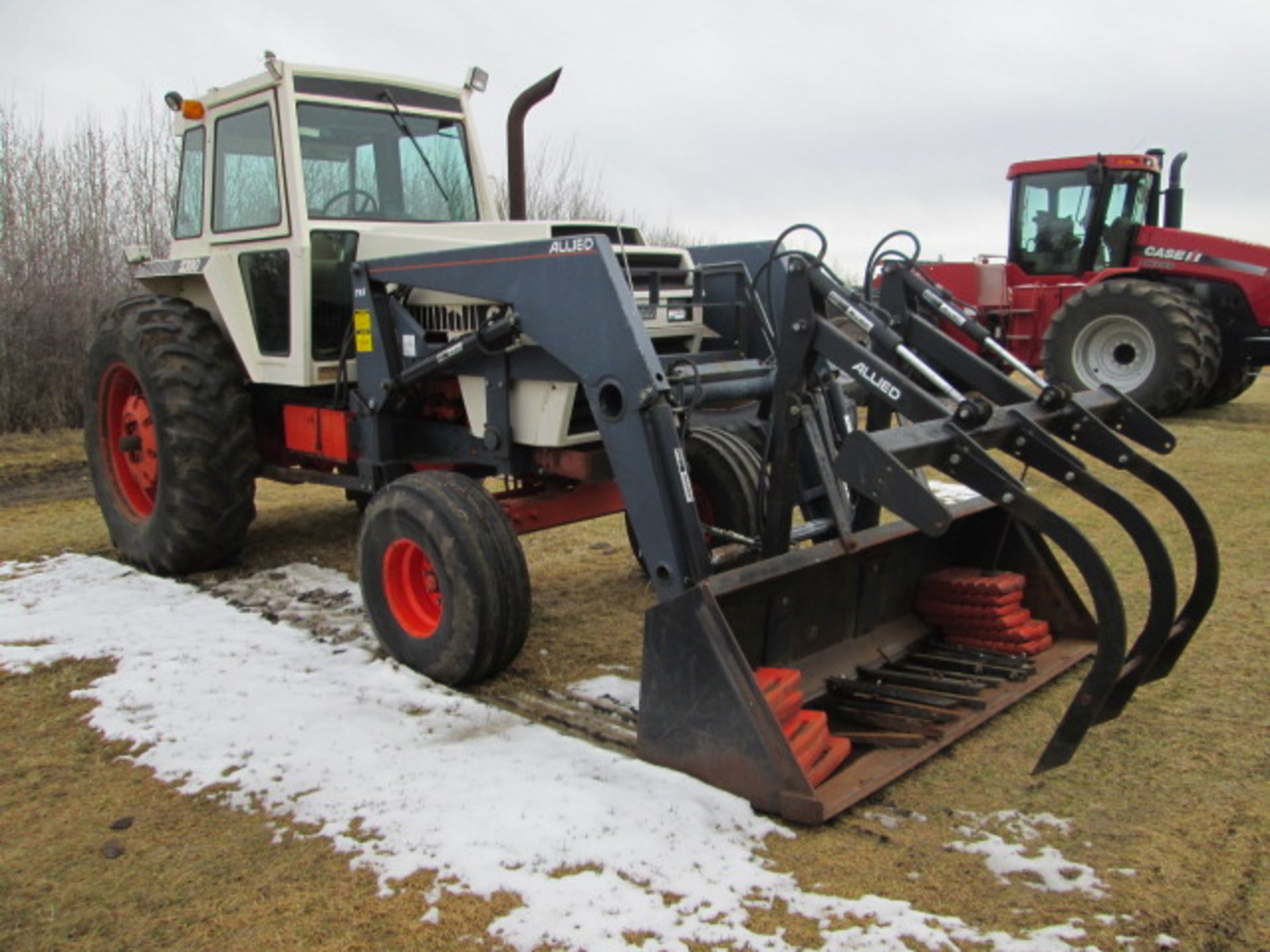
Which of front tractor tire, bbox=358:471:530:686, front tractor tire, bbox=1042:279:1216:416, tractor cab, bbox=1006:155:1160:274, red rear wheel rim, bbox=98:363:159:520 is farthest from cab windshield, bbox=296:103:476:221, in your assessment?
tractor cab, bbox=1006:155:1160:274

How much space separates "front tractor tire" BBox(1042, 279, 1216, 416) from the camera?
36.2ft

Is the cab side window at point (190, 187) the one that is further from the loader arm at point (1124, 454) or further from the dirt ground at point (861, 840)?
the loader arm at point (1124, 454)

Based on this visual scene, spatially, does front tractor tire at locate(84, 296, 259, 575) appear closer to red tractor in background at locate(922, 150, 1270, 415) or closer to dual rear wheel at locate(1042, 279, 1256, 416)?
red tractor in background at locate(922, 150, 1270, 415)

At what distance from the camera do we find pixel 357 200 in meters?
5.40

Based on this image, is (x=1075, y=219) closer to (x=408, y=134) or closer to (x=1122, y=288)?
(x=1122, y=288)

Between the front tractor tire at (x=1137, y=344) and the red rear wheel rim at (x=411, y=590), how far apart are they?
8276 millimetres

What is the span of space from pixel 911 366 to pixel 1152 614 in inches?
44.1

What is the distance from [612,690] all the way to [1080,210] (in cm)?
Answer: 1035

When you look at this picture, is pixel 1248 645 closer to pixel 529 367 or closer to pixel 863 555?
pixel 863 555

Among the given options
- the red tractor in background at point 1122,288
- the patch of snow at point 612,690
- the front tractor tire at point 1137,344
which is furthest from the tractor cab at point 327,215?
the front tractor tire at point 1137,344

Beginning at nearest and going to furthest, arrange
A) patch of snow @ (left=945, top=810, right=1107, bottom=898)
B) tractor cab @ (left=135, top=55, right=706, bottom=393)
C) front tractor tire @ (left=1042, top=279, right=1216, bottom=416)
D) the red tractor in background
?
1. patch of snow @ (left=945, top=810, right=1107, bottom=898)
2. tractor cab @ (left=135, top=55, right=706, bottom=393)
3. front tractor tire @ (left=1042, top=279, right=1216, bottom=416)
4. the red tractor in background

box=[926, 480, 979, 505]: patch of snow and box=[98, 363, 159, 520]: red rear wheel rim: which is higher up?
box=[98, 363, 159, 520]: red rear wheel rim

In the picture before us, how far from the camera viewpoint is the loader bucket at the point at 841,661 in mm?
3248

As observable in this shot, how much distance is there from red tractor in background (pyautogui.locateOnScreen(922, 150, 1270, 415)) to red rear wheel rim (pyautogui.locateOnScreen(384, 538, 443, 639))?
24.4 ft
